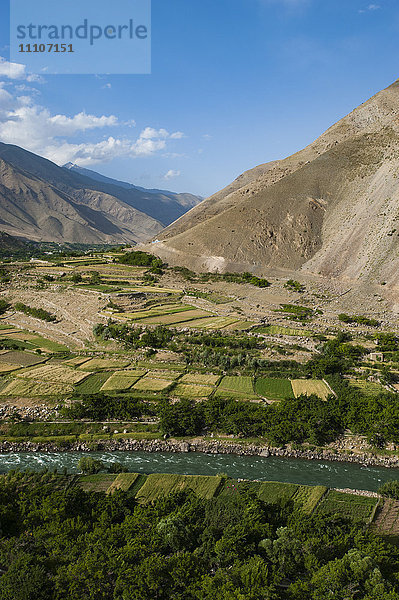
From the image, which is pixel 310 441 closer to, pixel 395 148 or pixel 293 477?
pixel 293 477

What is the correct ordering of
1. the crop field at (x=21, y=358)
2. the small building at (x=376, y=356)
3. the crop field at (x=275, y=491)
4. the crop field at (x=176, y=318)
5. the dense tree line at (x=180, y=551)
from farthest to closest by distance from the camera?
the crop field at (x=176, y=318) → the small building at (x=376, y=356) → the crop field at (x=21, y=358) → the crop field at (x=275, y=491) → the dense tree line at (x=180, y=551)

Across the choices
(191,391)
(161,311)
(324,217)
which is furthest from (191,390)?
(324,217)

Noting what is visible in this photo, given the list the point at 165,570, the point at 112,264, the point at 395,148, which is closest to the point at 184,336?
the point at 165,570

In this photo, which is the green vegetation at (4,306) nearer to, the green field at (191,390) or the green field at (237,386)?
the green field at (191,390)

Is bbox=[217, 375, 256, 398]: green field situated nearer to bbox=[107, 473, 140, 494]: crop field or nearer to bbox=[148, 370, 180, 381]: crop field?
bbox=[148, 370, 180, 381]: crop field

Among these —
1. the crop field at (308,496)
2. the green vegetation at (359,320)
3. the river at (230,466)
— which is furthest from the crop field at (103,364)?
the green vegetation at (359,320)

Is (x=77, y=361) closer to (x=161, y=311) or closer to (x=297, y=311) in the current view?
(x=161, y=311)

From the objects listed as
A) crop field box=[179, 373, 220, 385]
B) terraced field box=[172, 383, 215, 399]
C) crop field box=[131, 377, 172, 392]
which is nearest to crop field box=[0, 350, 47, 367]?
crop field box=[131, 377, 172, 392]
